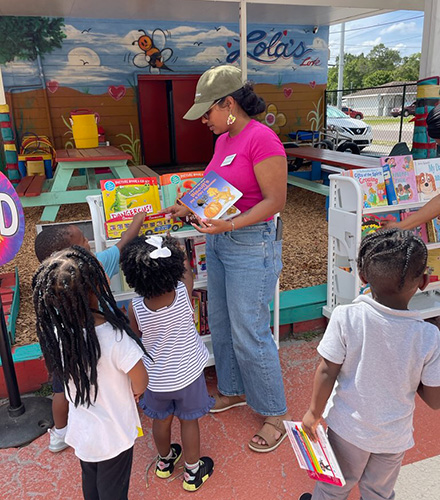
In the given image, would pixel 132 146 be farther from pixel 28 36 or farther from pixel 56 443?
pixel 56 443

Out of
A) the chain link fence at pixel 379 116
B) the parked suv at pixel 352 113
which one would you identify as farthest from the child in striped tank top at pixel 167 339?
the parked suv at pixel 352 113

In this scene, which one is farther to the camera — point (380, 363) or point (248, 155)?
point (248, 155)

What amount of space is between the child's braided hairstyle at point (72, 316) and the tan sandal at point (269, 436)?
1099mm

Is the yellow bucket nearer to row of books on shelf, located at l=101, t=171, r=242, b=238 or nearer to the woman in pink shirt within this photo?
row of books on shelf, located at l=101, t=171, r=242, b=238

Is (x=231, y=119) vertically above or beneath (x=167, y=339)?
above

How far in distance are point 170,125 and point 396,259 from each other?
10314 mm

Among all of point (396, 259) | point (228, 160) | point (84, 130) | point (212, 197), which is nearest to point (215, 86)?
point (228, 160)

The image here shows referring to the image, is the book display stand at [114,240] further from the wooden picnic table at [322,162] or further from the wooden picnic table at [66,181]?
the wooden picnic table at [322,162]

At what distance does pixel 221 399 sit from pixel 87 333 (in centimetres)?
141

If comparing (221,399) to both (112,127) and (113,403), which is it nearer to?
(113,403)

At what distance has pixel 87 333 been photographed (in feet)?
4.51

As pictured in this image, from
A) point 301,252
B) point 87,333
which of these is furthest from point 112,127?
point 87,333

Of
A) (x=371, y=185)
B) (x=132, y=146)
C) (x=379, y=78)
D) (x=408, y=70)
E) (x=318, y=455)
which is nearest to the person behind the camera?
(x=318, y=455)

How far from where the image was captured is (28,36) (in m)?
9.00
